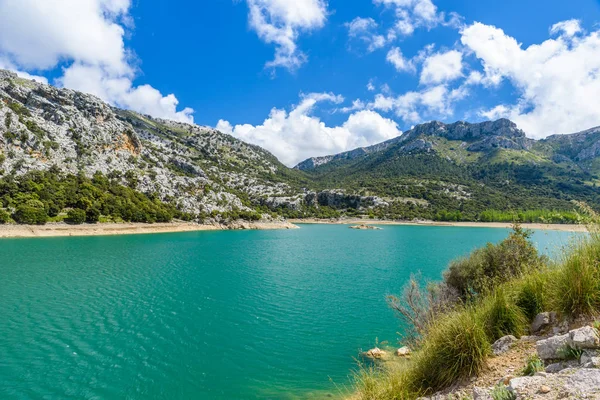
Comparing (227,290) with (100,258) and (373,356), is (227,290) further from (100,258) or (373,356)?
(100,258)

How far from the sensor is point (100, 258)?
39.0 metres

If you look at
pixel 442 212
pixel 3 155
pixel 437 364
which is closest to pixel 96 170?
pixel 3 155

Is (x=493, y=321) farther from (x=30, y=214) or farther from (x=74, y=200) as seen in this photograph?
(x=74, y=200)

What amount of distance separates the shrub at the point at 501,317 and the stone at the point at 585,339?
1.94 meters

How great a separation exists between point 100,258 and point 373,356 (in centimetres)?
3784

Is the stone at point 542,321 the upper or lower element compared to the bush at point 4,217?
lower

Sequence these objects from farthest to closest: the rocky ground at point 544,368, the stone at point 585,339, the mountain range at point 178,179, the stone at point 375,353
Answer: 1. the mountain range at point 178,179
2. the stone at point 375,353
3. the stone at point 585,339
4. the rocky ground at point 544,368

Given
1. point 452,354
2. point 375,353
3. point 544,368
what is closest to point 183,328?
point 375,353

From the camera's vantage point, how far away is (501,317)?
6859 mm

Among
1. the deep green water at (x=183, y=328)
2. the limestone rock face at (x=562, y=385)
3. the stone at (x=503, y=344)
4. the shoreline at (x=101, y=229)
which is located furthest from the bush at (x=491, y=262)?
the shoreline at (x=101, y=229)

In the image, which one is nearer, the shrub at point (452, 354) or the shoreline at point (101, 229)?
the shrub at point (452, 354)

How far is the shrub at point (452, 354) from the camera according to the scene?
19.2ft

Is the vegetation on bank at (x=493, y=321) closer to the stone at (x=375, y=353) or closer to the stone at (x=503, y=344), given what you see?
the stone at (x=503, y=344)

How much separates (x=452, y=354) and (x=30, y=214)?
81.6 metres
